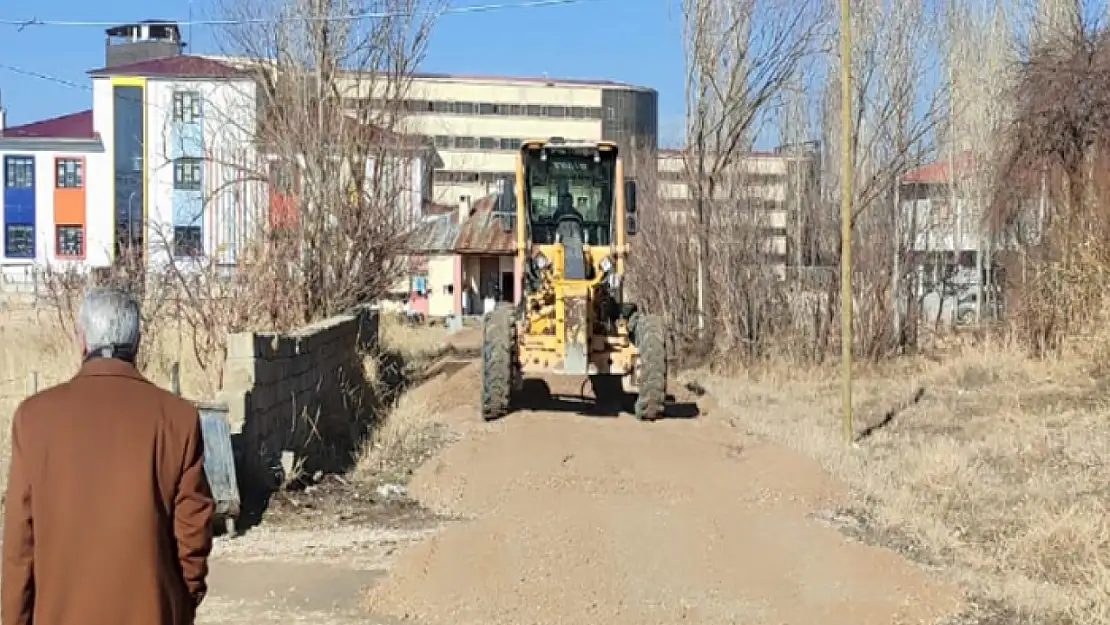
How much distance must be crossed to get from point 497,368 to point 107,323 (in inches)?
444

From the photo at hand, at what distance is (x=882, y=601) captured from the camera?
7.75m

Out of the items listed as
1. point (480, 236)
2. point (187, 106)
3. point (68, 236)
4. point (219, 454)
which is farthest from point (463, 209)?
point (219, 454)

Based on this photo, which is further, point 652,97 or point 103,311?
point 652,97

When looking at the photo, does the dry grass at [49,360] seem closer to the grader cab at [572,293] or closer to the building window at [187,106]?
the grader cab at [572,293]

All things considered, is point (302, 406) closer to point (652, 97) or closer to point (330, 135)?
point (330, 135)

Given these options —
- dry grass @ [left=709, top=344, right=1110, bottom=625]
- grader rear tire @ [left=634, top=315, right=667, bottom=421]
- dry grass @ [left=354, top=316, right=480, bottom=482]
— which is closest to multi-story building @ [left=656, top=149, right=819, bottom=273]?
dry grass @ [left=709, top=344, right=1110, bottom=625]

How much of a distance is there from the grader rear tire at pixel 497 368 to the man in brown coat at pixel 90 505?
11.3m

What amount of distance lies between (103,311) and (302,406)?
29.1 ft

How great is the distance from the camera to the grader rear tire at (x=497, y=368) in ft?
50.5

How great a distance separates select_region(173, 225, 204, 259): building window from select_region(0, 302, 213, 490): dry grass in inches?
50.2

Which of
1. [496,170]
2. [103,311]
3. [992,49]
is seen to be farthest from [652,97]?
[103,311]

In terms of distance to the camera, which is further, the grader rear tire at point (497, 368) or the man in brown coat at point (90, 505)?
the grader rear tire at point (497, 368)

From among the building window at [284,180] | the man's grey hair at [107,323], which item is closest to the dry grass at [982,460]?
the man's grey hair at [107,323]

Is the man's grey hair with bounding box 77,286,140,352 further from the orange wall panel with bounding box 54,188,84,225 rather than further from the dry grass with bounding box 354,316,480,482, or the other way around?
the orange wall panel with bounding box 54,188,84,225
